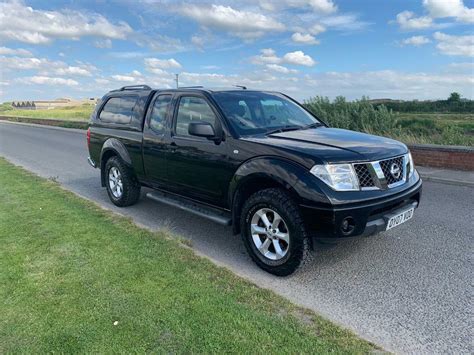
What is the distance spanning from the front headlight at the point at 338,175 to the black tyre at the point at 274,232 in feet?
1.26

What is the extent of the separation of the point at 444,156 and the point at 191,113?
701 centimetres

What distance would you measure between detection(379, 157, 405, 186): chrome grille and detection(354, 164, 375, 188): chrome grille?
0.73ft

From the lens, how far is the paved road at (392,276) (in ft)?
10.1

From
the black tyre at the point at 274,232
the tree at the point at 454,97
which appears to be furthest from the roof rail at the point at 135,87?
the tree at the point at 454,97

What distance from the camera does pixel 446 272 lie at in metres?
4.04

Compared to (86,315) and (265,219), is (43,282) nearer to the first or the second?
(86,315)

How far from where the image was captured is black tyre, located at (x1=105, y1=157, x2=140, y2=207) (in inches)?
255

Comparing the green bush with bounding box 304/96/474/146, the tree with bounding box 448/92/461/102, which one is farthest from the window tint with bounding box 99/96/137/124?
the tree with bounding box 448/92/461/102

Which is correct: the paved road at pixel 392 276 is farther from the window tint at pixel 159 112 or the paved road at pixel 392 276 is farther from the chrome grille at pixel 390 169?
the window tint at pixel 159 112

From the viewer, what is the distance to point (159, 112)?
5.71 meters

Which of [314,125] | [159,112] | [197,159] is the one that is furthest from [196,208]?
[314,125]

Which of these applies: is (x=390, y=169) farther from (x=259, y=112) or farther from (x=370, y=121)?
(x=370, y=121)

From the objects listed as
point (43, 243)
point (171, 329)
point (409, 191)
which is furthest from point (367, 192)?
point (43, 243)

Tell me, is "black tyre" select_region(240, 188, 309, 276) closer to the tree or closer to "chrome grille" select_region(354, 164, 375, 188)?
"chrome grille" select_region(354, 164, 375, 188)
